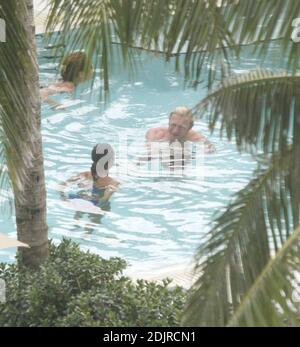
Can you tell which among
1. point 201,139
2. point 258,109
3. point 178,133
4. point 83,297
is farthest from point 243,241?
point 201,139

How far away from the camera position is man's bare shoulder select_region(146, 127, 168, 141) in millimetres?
10015

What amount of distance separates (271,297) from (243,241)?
0.30 m

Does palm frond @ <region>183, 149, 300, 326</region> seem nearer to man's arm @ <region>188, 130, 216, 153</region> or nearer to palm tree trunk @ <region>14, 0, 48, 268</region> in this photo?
palm tree trunk @ <region>14, 0, 48, 268</region>

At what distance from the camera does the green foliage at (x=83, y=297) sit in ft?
16.8

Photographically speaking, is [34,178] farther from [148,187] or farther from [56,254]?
[148,187]

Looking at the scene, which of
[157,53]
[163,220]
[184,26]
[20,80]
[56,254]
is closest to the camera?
[184,26]

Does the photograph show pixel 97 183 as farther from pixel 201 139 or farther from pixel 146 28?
pixel 146 28

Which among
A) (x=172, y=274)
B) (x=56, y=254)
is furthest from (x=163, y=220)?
(x=56, y=254)

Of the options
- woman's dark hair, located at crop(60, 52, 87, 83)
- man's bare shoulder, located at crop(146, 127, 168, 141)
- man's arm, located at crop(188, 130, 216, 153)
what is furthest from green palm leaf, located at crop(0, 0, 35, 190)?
man's bare shoulder, located at crop(146, 127, 168, 141)

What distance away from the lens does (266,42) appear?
3.27m

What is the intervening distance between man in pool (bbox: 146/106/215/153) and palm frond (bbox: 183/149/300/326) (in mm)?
5521

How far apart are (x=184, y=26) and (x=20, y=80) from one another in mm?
1224

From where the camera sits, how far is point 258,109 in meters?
3.76
